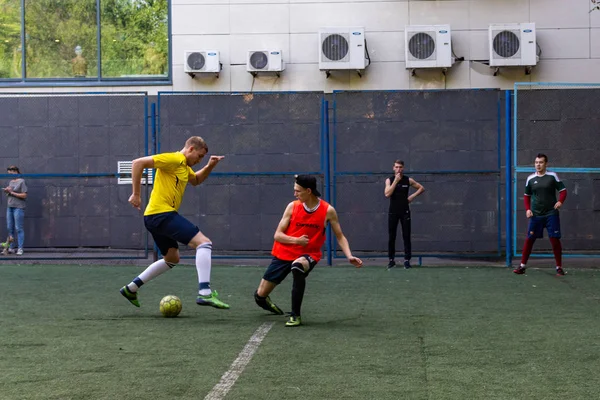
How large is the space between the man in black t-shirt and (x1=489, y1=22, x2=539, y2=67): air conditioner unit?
3.13 metres

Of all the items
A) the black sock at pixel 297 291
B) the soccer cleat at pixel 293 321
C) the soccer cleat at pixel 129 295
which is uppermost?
the black sock at pixel 297 291

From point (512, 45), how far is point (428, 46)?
5.23ft

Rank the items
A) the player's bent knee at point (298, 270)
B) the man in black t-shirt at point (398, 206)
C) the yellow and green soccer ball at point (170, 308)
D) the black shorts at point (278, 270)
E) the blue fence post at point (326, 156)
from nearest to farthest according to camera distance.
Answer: the player's bent knee at point (298, 270)
the black shorts at point (278, 270)
the yellow and green soccer ball at point (170, 308)
the man in black t-shirt at point (398, 206)
the blue fence post at point (326, 156)

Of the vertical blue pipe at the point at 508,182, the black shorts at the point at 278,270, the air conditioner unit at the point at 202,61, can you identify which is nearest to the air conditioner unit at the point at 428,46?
the vertical blue pipe at the point at 508,182

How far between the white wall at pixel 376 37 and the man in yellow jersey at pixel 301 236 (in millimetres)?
9421

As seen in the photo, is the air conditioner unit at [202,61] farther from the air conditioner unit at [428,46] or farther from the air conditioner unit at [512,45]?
the air conditioner unit at [512,45]

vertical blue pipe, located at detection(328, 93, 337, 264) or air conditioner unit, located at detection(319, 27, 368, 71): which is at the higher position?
air conditioner unit, located at detection(319, 27, 368, 71)

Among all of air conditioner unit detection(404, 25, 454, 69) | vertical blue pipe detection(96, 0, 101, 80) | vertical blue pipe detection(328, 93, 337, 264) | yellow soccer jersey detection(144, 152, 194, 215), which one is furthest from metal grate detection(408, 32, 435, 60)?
yellow soccer jersey detection(144, 152, 194, 215)

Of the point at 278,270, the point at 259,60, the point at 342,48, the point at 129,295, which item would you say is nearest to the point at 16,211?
the point at 259,60

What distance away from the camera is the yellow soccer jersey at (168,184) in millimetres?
9750

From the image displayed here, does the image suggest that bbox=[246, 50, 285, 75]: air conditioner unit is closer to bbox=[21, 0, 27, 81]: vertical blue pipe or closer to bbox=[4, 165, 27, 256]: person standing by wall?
bbox=[21, 0, 27, 81]: vertical blue pipe

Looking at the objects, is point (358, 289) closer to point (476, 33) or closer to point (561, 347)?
point (561, 347)

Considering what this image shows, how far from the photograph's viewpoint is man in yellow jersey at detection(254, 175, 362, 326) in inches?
347

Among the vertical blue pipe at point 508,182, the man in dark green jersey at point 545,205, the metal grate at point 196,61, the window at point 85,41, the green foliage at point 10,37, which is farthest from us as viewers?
the green foliage at point 10,37
